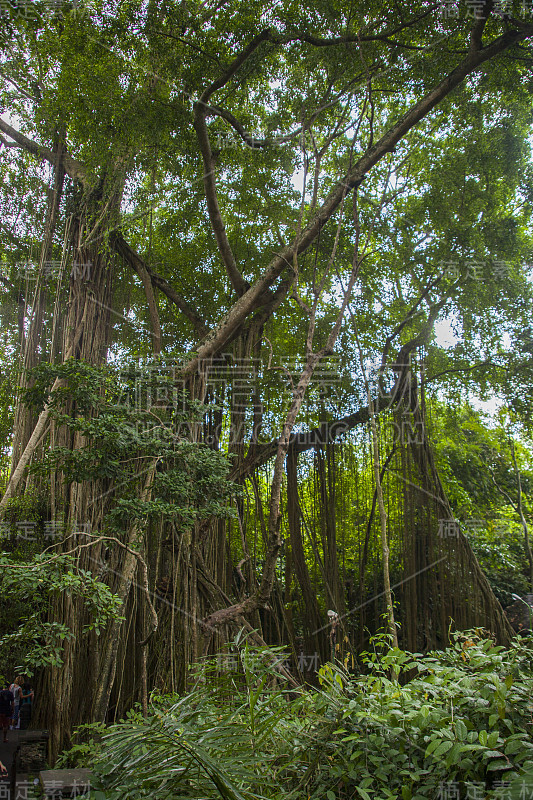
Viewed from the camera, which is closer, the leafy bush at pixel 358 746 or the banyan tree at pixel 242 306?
the leafy bush at pixel 358 746

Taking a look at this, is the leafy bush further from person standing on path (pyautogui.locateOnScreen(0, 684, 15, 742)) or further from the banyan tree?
person standing on path (pyautogui.locateOnScreen(0, 684, 15, 742))

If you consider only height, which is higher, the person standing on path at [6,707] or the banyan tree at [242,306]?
the banyan tree at [242,306]

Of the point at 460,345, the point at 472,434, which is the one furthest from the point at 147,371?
the point at 472,434

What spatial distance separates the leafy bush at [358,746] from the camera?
0.97 meters

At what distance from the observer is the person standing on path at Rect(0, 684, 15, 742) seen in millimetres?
4598

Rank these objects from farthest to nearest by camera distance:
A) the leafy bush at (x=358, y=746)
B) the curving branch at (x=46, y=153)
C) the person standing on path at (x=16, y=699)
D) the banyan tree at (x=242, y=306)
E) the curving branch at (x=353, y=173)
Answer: the curving branch at (x=46, y=153) → the person standing on path at (x=16, y=699) → the curving branch at (x=353, y=173) → the banyan tree at (x=242, y=306) → the leafy bush at (x=358, y=746)

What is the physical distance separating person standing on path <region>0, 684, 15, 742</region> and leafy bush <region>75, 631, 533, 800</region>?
168 inches

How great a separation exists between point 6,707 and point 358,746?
187 inches

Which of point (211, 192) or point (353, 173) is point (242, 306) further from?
point (353, 173)

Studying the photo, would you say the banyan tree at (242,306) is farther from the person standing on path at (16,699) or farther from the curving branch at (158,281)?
the person standing on path at (16,699)

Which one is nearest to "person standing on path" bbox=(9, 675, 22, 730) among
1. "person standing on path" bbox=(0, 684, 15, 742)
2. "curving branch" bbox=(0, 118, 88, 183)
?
"person standing on path" bbox=(0, 684, 15, 742)

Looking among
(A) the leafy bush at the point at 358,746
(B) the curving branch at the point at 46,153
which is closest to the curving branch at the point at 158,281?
(B) the curving branch at the point at 46,153

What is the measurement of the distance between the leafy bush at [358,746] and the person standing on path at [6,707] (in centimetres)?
427

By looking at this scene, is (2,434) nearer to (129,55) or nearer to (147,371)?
(147,371)
